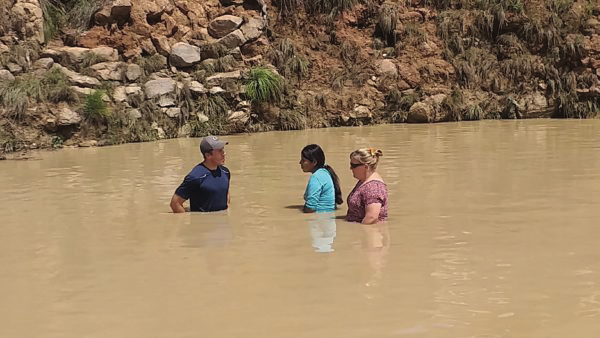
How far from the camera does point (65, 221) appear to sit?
7.09 metres

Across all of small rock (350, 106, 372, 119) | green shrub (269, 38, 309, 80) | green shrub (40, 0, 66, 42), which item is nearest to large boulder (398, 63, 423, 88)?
small rock (350, 106, 372, 119)

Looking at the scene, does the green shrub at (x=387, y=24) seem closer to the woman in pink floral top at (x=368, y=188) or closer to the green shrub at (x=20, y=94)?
the green shrub at (x=20, y=94)

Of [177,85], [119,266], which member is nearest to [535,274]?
[119,266]

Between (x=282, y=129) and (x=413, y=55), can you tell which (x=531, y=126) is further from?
(x=282, y=129)

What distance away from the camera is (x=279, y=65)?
18.2 m

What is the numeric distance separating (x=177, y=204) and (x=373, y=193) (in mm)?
2010

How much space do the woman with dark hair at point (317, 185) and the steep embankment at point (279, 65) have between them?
8492mm

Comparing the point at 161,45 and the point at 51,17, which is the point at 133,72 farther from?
the point at 51,17

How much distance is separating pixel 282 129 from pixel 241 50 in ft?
8.42

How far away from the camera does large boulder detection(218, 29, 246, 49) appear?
17.7m

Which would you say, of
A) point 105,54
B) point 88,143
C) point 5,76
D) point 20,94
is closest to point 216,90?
point 105,54

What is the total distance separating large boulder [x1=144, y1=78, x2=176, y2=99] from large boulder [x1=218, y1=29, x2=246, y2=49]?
6.45 ft

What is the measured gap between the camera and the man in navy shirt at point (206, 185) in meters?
6.96

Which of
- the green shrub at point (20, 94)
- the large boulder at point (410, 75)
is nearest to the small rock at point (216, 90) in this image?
the green shrub at point (20, 94)
